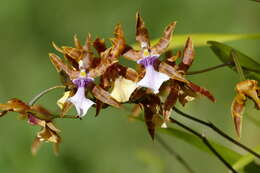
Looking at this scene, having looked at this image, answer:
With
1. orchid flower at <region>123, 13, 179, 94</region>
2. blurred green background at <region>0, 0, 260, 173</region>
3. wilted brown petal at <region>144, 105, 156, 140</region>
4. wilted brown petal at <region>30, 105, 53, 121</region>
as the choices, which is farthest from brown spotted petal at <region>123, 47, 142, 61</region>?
blurred green background at <region>0, 0, 260, 173</region>

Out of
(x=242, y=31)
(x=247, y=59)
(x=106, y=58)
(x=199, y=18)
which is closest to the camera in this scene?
(x=106, y=58)

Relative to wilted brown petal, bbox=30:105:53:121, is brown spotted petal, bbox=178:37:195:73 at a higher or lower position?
higher

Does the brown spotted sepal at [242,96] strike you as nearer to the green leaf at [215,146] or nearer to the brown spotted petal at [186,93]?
the brown spotted petal at [186,93]

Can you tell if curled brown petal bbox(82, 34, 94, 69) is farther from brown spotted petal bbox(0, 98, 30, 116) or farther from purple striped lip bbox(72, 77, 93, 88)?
brown spotted petal bbox(0, 98, 30, 116)

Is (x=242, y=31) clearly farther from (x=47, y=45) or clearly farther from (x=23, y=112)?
(x=23, y=112)

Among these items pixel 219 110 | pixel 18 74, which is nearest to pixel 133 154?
pixel 219 110


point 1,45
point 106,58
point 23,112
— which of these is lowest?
point 1,45

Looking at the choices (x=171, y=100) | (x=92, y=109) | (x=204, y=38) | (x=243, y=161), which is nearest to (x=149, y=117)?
(x=171, y=100)

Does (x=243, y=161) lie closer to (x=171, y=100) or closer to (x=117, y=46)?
(x=171, y=100)
